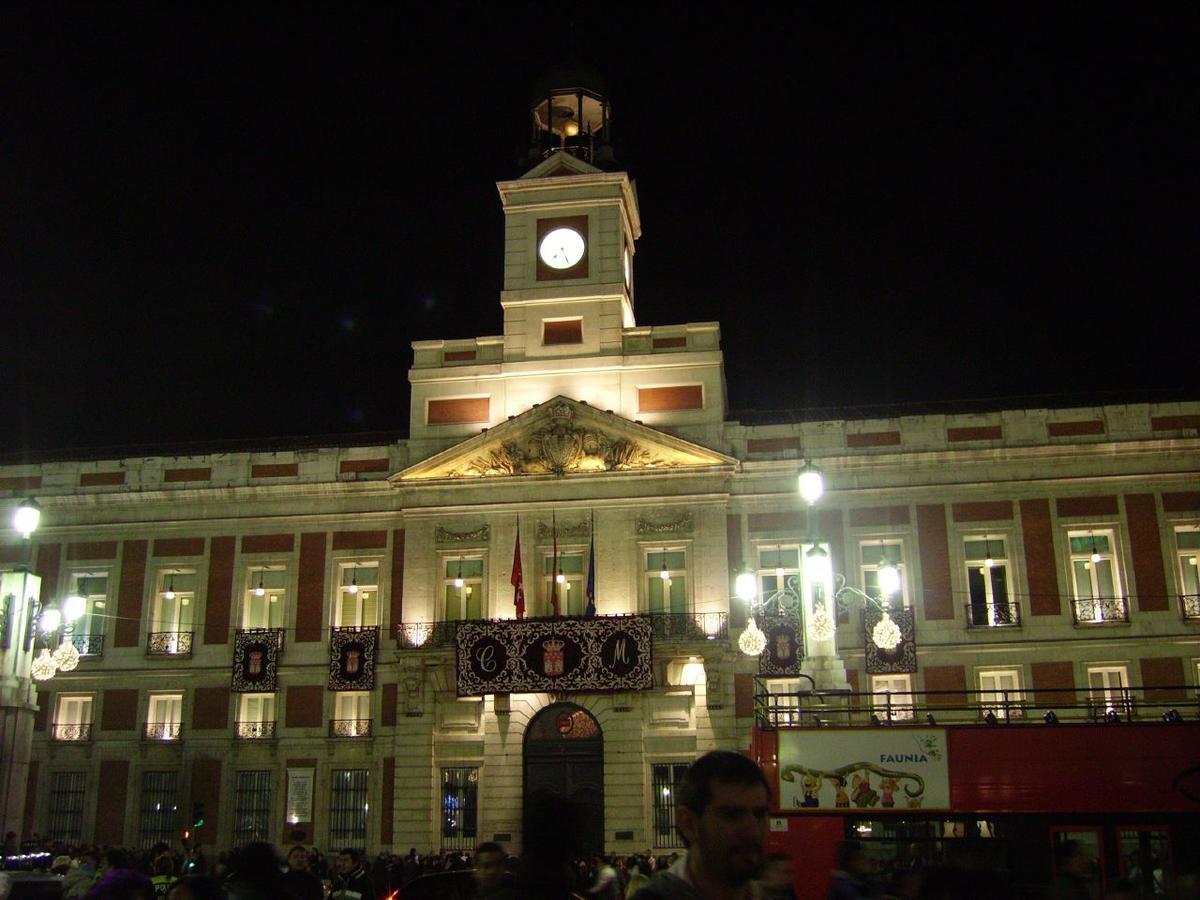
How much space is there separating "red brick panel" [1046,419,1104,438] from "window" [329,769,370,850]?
21.4 metres

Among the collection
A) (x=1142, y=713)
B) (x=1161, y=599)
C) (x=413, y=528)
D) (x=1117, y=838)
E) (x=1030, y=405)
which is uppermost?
(x=1030, y=405)

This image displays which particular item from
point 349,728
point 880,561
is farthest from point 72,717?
point 880,561

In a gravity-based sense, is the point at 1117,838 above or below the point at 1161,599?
below

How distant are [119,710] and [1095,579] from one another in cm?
2777

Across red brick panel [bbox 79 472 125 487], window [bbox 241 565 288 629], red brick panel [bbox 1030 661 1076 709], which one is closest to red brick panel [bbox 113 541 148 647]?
red brick panel [bbox 79 472 125 487]

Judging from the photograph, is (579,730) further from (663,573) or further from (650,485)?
(650,485)

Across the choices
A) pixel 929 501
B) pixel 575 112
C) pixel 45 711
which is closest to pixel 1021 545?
pixel 929 501

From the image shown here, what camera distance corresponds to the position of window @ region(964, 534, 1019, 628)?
3400 cm

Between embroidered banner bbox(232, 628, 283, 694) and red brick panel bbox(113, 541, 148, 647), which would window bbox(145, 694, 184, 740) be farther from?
embroidered banner bbox(232, 628, 283, 694)

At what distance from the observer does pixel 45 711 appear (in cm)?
3694

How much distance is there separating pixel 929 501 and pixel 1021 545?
8.86 feet

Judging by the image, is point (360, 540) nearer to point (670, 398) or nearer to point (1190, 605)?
point (670, 398)

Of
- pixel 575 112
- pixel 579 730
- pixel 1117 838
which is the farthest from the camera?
pixel 575 112

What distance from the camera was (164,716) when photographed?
36.8 m
